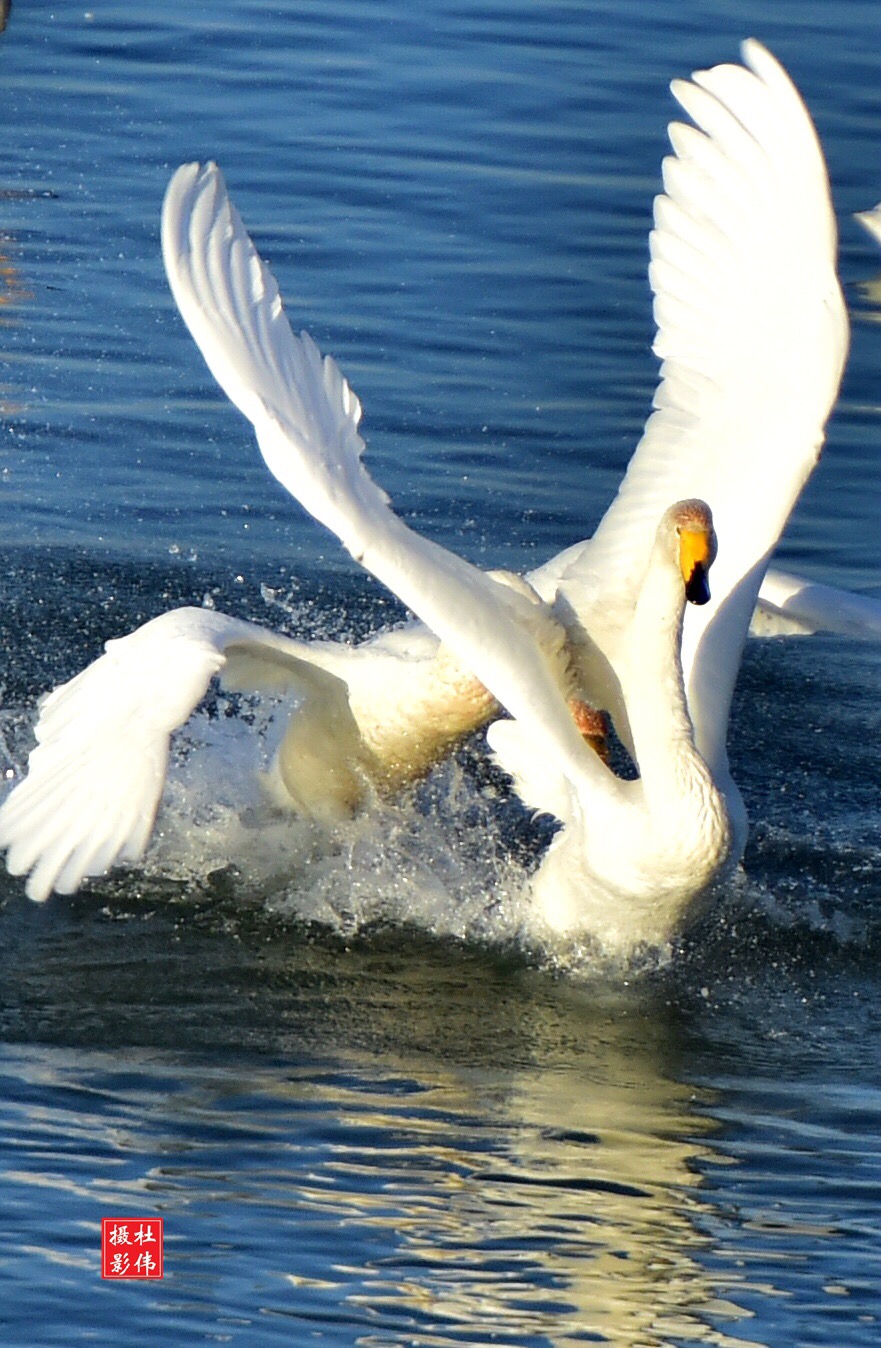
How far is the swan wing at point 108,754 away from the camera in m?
6.41

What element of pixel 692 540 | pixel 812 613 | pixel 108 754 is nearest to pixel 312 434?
pixel 108 754

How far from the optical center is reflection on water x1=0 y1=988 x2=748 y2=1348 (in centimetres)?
545

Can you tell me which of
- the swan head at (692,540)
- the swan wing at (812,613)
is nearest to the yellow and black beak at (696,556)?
the swan head at (692,540)

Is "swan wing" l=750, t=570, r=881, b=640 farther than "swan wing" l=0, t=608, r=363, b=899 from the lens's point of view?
Yes

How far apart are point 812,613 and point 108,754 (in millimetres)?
3010

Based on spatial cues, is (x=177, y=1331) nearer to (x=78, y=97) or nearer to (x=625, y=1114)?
(x=625, y=1114)

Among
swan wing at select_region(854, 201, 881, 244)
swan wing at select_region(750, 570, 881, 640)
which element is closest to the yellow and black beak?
swan wing at select_region(750, 570, 881, 640)

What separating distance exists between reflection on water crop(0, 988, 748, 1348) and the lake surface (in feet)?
0.05

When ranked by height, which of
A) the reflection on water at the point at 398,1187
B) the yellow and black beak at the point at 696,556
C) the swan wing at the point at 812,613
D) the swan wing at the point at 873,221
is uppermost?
the swan wing at the point at 873,221

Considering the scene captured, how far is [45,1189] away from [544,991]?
84.7 inches

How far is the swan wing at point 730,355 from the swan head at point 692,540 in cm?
68

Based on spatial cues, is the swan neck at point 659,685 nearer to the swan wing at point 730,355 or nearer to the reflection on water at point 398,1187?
the swan wing at point 730,355

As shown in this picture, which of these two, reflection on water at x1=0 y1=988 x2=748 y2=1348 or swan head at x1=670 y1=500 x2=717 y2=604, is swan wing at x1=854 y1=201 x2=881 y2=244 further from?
reflection on water at x1=0 y1=988 x2=748 y2=1348

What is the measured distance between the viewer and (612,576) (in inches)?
322
